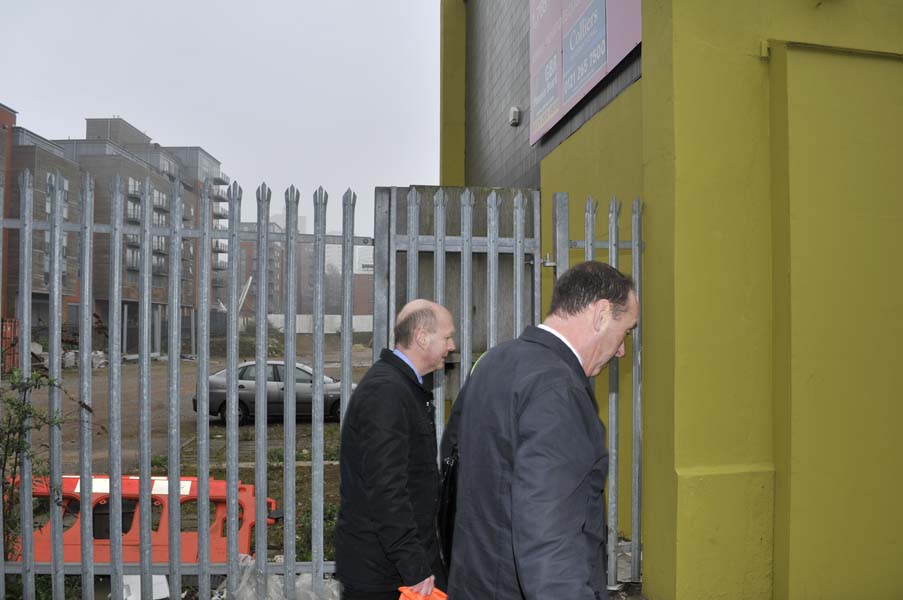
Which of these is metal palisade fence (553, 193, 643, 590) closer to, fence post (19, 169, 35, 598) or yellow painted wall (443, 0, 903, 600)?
yellow painted wall (443, 0, 903, 600)

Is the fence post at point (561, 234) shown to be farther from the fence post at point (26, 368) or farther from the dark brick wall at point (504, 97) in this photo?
the fence post at point (26, 368)

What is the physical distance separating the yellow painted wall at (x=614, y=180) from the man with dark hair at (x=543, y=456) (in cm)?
310

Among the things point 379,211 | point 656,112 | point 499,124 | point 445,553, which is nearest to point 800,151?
point 656,112

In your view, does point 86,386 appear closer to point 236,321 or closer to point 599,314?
point 236,321

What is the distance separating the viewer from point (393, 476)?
2564 millimetres

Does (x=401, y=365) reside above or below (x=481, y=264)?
below

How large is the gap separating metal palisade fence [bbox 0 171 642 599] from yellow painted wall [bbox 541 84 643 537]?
977 millimetres

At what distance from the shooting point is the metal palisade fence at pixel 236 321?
424 centimetres

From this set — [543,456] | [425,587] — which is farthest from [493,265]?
[543,456]

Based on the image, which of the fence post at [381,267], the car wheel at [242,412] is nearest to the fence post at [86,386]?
the fence post at [381,267]

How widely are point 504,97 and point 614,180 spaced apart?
6.08 m

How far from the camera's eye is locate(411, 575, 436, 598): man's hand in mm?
2582

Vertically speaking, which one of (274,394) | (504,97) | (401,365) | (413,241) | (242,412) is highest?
(504,97)

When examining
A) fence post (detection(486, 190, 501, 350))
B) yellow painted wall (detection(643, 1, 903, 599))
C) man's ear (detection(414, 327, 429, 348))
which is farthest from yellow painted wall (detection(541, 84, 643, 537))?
man's ear (detection(414, 327, 429, 348))
